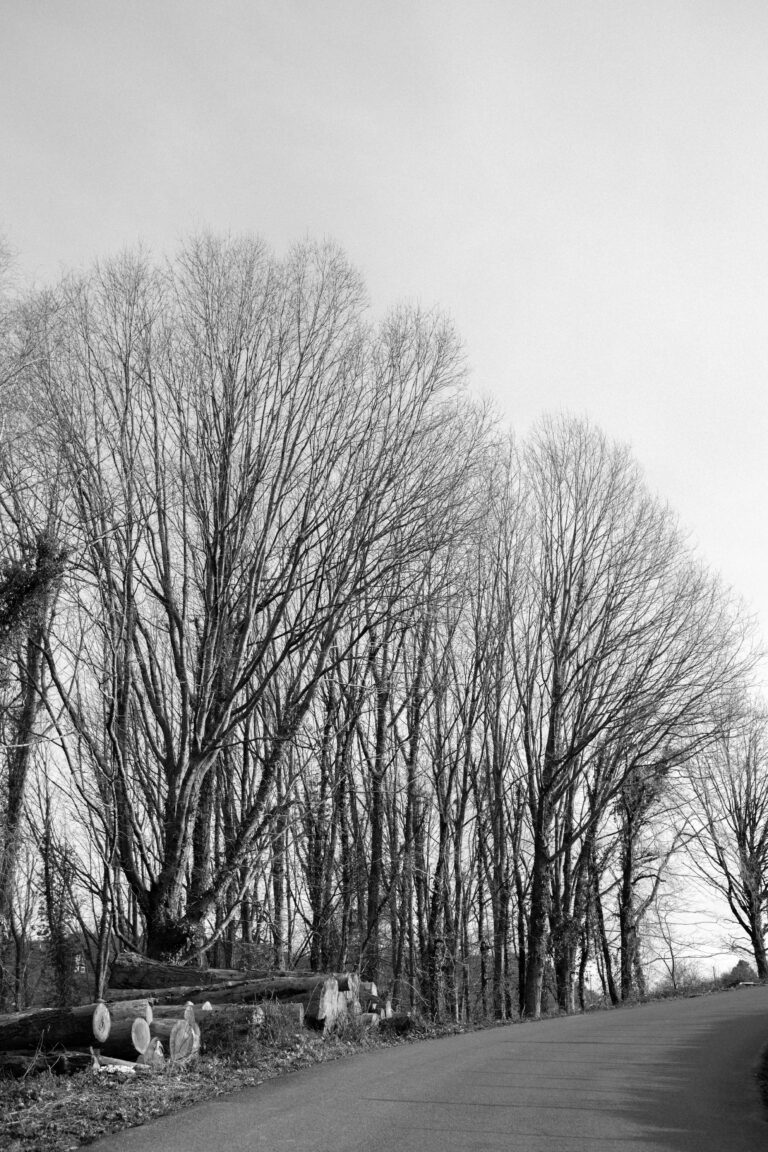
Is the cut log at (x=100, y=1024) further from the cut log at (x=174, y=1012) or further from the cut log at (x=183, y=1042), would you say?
the cut log at (x=174, y=1012)

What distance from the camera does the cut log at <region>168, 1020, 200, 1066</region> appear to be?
32.2 feet

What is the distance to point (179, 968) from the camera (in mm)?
12953

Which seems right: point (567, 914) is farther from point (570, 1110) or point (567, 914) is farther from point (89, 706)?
point (570, 1110)

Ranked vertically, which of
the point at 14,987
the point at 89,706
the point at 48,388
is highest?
the point at 48,388

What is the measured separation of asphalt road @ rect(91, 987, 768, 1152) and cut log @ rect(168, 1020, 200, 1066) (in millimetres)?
1326

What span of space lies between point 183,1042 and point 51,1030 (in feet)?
4.82

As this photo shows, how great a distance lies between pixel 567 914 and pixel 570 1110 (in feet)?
68.2

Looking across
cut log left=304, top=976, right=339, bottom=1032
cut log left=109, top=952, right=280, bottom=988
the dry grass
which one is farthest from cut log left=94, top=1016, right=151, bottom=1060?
cut log left=304, top=976, right=339, bottom=1032

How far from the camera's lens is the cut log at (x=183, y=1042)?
9.82 metres

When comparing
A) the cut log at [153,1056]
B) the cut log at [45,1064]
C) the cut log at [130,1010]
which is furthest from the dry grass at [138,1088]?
the cut log at [130,1010]

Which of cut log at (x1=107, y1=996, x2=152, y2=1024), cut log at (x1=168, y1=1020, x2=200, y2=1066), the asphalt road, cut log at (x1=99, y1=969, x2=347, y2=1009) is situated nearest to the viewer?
the asphalt road

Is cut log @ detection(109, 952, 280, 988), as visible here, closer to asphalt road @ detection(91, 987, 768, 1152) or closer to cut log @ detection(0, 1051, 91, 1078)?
asphalt road @ detection(91, 987, 768, 1152)

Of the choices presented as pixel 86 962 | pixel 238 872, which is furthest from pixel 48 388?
pixel 86 962

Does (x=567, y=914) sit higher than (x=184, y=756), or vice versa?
(x=184, y=756)
